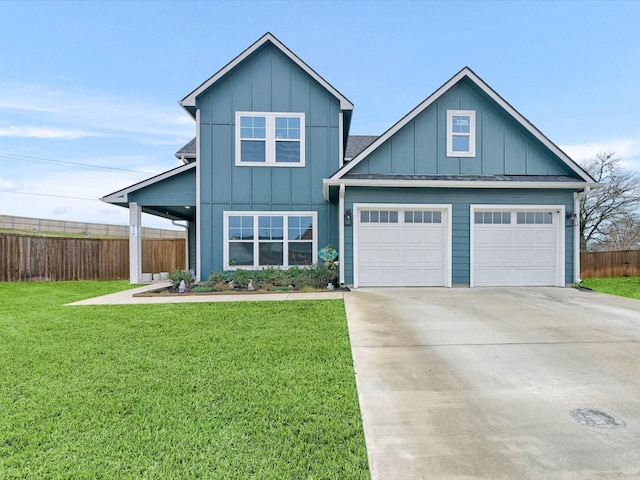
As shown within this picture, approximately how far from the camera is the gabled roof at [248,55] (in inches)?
420

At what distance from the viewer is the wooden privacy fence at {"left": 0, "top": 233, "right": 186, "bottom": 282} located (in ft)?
40.1

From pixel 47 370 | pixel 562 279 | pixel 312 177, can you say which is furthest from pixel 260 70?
pixel 562 279

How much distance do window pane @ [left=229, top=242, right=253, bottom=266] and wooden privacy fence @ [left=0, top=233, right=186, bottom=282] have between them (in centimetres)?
576

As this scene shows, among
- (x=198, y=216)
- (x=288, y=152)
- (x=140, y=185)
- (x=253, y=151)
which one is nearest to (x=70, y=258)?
(x=140, y=185)

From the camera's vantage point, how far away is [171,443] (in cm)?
239

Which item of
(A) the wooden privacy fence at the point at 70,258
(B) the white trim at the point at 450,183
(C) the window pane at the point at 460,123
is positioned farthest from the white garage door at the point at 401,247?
(A) the wooden privacy fence at the point at 70,258

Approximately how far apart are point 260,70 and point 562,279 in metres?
11.7

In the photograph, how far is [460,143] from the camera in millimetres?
10203

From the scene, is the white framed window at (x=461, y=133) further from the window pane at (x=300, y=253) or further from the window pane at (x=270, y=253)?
the window pane at (x=270, y=253)

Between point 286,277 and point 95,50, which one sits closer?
point 286,277

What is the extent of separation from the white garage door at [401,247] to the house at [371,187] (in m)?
0.03

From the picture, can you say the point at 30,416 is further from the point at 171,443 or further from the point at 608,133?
the point at 608,133

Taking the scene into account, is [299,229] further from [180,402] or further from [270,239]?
[180,402]

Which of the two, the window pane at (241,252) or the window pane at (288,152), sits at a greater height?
the window pane at (288,152)
